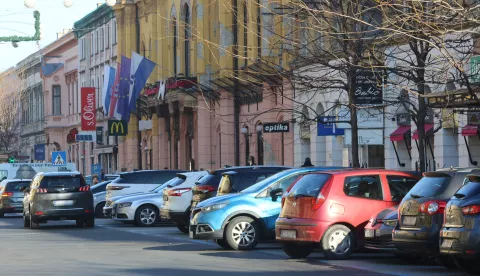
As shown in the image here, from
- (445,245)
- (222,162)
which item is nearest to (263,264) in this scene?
(445,245)

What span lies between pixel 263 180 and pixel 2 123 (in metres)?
75.3

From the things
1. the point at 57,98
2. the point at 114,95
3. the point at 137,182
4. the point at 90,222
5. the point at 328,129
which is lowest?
the point at 90,222

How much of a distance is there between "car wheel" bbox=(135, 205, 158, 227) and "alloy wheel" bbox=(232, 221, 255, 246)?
11.5m

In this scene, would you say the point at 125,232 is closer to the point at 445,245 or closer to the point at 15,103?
the point at 445,245

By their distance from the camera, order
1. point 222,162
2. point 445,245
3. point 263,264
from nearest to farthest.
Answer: point 445,245
point 263,264
point 222,162

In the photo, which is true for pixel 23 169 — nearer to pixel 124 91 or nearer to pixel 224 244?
pixel 124 91

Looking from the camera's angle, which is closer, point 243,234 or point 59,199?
point 243,234

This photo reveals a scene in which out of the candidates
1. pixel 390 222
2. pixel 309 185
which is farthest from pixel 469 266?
pixel 309 185

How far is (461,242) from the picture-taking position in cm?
1595

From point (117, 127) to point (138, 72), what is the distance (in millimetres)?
8086

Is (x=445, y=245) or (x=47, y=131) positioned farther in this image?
(x=47, y=131)

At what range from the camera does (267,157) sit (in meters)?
52.6

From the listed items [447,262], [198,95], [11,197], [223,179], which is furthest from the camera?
[198,95]

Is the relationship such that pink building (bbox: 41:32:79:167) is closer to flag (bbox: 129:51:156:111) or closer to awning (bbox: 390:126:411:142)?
flag (bbox: 129:51:156:111)
